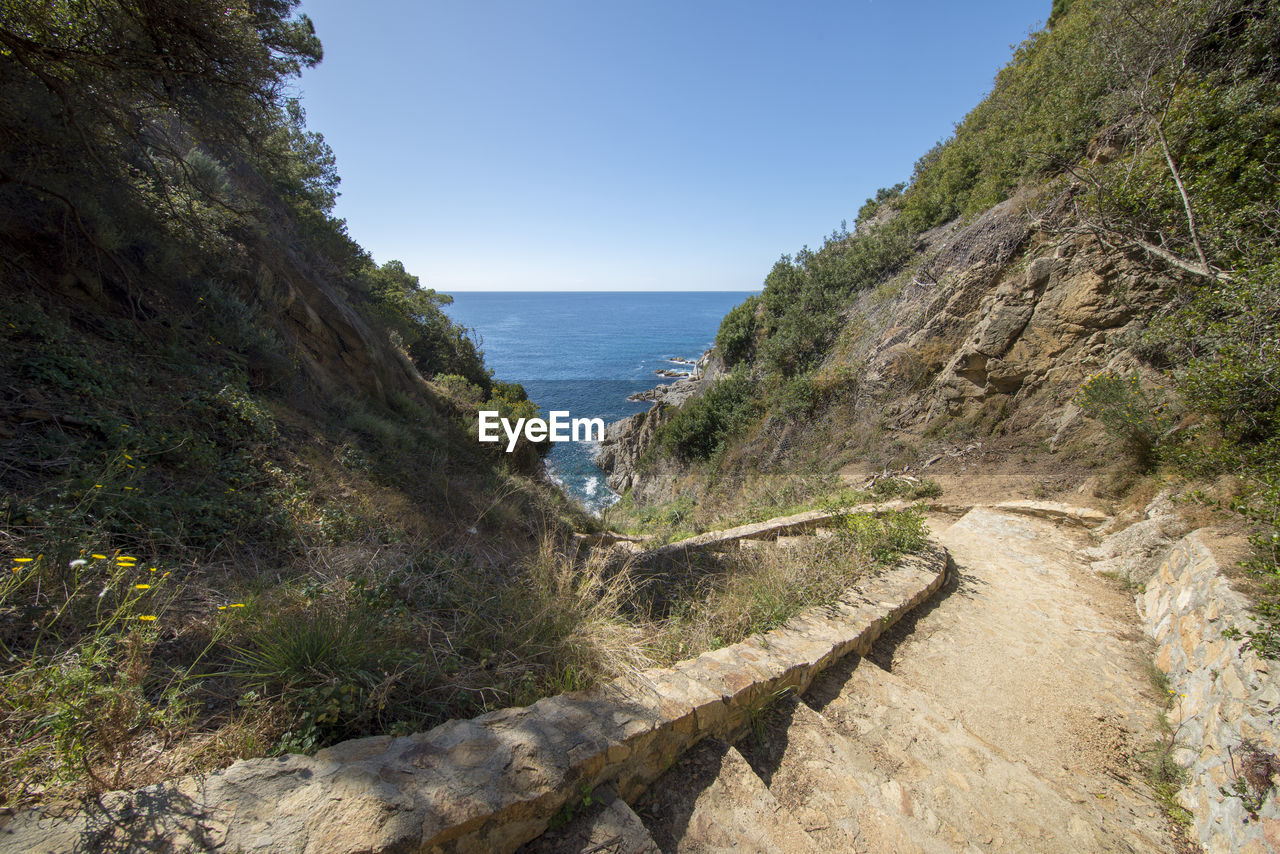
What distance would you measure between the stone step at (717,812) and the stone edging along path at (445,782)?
0.35 feet

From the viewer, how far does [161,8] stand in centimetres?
445

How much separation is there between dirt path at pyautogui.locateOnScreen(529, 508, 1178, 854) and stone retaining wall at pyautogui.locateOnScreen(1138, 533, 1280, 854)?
240mm

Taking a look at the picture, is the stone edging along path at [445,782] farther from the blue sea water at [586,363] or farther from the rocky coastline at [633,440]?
the blue sea water at [586,363]

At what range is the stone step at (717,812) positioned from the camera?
228 cm

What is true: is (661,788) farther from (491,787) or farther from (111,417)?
(111,417)

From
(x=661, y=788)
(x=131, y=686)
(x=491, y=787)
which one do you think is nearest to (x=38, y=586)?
(x=131, y=686)

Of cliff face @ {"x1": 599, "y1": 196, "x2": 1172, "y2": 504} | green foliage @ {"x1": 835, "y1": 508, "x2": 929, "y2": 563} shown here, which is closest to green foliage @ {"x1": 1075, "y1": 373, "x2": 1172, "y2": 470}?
cliff face @ {"x1": 599, "y1": 196, "x2": 1172, "y2": 504}

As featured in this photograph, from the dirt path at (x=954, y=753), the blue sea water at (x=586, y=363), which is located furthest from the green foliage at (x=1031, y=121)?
the blue sea water at (x=586, y=363)

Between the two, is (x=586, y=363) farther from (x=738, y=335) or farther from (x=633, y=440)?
(x=738, y=335)

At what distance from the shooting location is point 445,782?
1.97 meters

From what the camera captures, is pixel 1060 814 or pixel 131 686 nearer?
pixel 131 686

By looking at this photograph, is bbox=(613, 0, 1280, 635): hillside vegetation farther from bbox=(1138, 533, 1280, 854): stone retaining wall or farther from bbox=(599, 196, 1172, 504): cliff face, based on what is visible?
bbox=(1138, 533, 1280, 854): stone retaining wall

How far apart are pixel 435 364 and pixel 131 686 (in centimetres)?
1918

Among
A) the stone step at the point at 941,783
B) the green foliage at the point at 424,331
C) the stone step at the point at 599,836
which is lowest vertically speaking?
the stone step at the point at 941,783
